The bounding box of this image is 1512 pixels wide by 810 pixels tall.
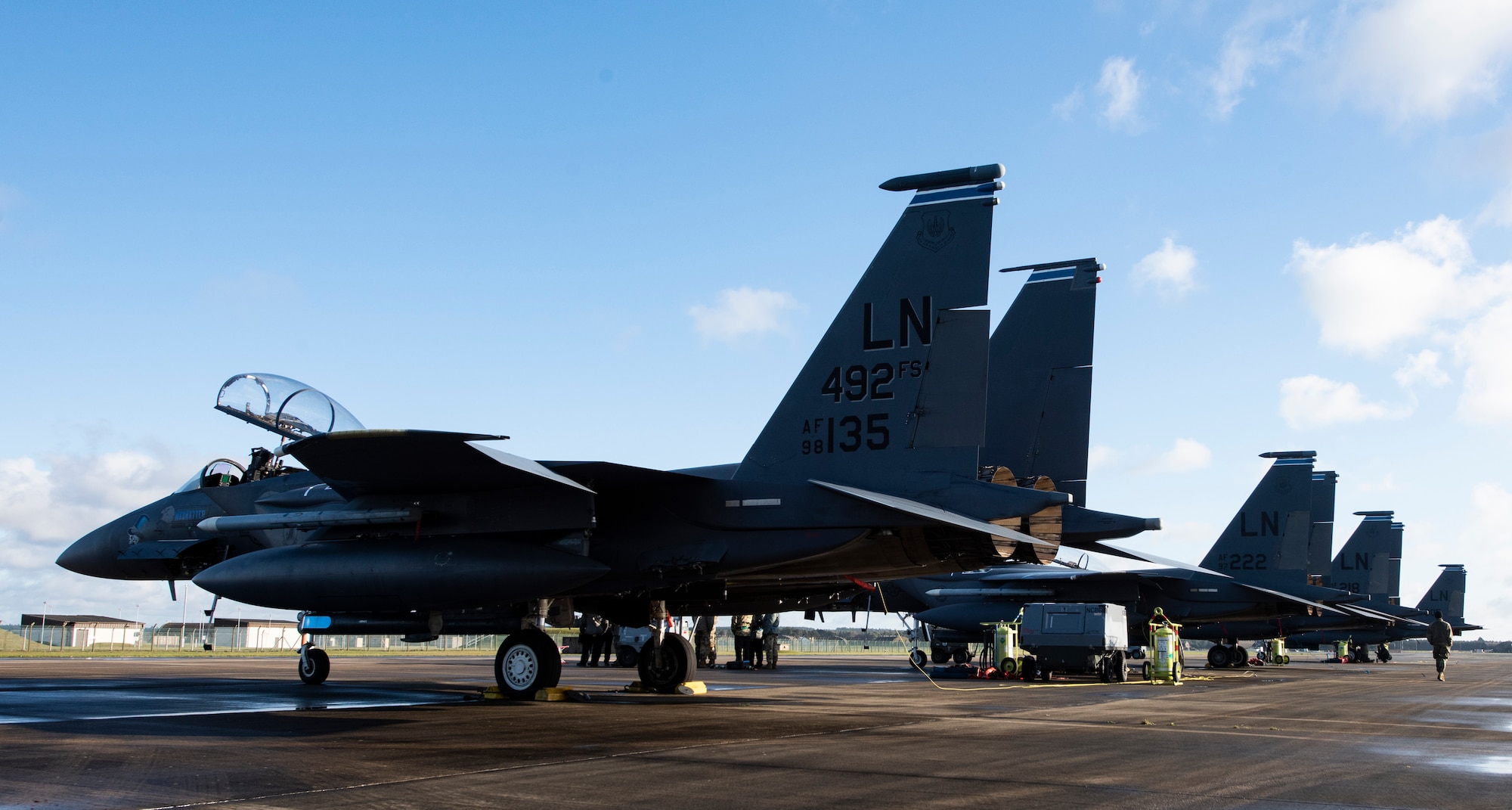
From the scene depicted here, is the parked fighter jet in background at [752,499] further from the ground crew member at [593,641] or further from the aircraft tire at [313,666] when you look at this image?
the ground crew member at [593,641]

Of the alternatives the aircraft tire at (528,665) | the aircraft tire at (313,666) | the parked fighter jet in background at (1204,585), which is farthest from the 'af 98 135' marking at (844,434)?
the parked fighter jet in background at (1204,585)

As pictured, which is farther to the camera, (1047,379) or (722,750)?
(1047,379)

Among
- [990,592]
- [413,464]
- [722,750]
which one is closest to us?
[722,750]

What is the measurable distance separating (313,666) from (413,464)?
657 centimetres

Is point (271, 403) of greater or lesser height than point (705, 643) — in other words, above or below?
above

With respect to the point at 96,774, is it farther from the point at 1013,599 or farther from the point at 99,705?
the point at 1013,599

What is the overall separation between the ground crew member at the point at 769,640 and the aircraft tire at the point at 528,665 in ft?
49.7

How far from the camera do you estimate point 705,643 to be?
27.8 metres

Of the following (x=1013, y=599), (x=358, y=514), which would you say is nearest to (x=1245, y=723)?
(x=358, y=514)

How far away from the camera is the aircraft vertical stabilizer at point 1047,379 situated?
598 inches

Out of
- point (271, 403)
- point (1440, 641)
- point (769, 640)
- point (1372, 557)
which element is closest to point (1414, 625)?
point (1372, 557)

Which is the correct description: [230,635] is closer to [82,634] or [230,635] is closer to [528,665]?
[82,634]

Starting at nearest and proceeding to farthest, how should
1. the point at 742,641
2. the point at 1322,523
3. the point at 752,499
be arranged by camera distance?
1. the point at 752,499
2. the point at 742,641
3. the point at 1322,523

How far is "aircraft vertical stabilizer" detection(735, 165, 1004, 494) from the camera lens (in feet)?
36.2
